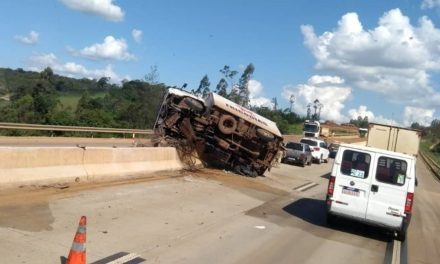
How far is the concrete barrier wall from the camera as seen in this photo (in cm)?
1079

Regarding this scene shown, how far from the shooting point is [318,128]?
61188mm

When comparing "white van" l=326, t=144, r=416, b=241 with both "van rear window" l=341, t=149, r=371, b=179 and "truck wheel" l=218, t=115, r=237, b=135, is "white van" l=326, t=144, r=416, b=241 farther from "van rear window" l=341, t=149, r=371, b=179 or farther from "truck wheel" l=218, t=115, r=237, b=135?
"truck wheel" l=218, t=115, r=237, b=135

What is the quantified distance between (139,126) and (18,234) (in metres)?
59.9

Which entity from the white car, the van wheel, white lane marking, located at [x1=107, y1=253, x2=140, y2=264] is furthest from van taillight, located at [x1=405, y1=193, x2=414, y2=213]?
the white car

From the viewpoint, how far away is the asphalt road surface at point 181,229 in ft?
26.0

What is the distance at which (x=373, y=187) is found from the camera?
480 inches

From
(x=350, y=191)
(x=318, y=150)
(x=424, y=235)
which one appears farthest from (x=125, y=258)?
(x=318, y=150)

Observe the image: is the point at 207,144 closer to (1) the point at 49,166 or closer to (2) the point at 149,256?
(1) the point at 49,166

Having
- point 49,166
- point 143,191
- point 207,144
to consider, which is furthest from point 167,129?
point 49,166

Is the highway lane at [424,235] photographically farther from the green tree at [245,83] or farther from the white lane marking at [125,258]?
the green tree at [245,83]

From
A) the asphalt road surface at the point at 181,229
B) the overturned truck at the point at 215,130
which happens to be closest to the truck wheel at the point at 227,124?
the overturned truck at the point at 215,130

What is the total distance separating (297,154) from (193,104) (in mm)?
15692

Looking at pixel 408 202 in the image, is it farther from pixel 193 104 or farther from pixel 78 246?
pixel 193 104

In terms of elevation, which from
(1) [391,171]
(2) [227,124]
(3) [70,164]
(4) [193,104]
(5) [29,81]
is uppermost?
(5) [29,81]
